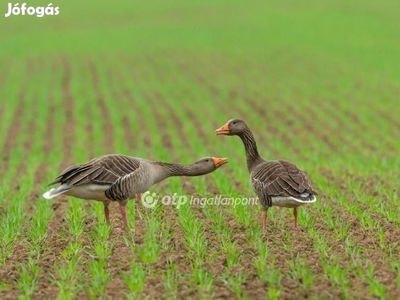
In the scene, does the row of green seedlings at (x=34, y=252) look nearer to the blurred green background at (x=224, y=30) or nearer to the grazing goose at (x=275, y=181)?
the grazing goose at (x=275, y=181)

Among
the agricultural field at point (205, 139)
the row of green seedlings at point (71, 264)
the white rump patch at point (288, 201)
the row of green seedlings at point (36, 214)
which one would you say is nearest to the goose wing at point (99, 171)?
the agricultural field at point (205, 139)

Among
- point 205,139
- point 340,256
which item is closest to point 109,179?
point 340,256

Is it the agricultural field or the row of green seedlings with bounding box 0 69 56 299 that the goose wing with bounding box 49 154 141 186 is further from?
the row of green seedlings with bounding box 0 69 56 299

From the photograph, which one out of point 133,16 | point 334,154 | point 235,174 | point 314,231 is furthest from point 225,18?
point 314,231

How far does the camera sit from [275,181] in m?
9.49

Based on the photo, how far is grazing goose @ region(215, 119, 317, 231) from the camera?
9.16m

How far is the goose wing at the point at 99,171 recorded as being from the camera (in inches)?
370

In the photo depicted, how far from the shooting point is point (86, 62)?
4619 cm

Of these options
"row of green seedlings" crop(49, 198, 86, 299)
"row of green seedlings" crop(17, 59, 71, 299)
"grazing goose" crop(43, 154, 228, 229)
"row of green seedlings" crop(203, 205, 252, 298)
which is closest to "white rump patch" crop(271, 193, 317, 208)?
"row of green seedlings" crop(203, 205, 252, 298)

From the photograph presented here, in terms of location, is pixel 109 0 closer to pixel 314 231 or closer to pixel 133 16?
pixel 133 16

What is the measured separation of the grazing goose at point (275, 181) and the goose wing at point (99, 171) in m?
1.54

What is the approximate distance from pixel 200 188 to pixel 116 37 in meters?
44.5

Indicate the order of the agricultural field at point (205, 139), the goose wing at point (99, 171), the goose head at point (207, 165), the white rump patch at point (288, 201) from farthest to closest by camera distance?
the goose head at point (207, 165) < the goose wing at point (99, 171) < the white rump patch at point (288, 201) < the agricultural field at point (205, 139)

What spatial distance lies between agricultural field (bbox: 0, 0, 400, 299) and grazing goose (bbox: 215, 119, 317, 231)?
51 cm
